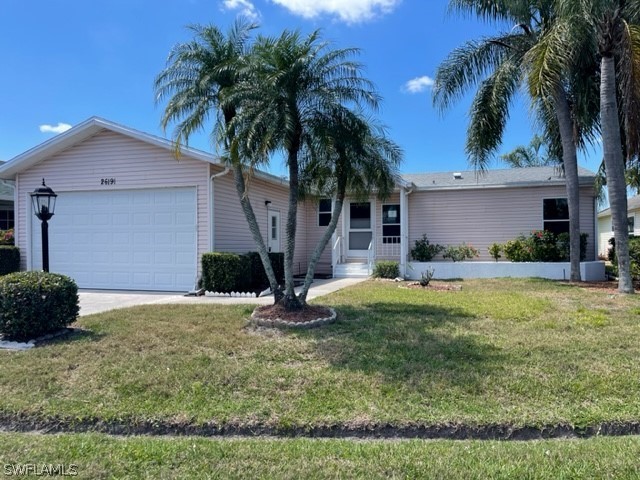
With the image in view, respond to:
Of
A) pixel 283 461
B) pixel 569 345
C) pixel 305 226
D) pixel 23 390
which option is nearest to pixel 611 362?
pixel 569 345

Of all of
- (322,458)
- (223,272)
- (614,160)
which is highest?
(614,160)

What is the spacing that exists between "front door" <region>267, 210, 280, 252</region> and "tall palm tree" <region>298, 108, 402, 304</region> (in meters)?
6.49

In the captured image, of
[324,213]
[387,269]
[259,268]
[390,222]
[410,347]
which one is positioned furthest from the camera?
[324,213]

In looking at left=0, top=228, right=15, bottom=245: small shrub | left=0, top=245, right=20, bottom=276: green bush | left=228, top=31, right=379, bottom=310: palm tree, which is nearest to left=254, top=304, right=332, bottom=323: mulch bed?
left=228, top=31, right=379, bottom=310: palm tree

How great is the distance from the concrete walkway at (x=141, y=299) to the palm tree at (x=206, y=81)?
2469 mm

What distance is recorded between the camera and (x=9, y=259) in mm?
12828

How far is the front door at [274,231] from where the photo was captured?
1504 centimetres

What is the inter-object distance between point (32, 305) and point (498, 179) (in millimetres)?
15834

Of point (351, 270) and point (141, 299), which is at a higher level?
point (351, 270)

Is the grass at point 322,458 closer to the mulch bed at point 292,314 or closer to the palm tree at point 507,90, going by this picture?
the mulch bed at point 292,314

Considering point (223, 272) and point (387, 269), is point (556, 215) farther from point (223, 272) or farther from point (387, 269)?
point (223, 272)

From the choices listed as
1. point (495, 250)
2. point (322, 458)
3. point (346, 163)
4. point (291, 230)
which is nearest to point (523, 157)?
point (495, 250)

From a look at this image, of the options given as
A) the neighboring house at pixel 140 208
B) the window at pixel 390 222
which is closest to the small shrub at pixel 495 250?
the neighboring house at pixel 140 208
